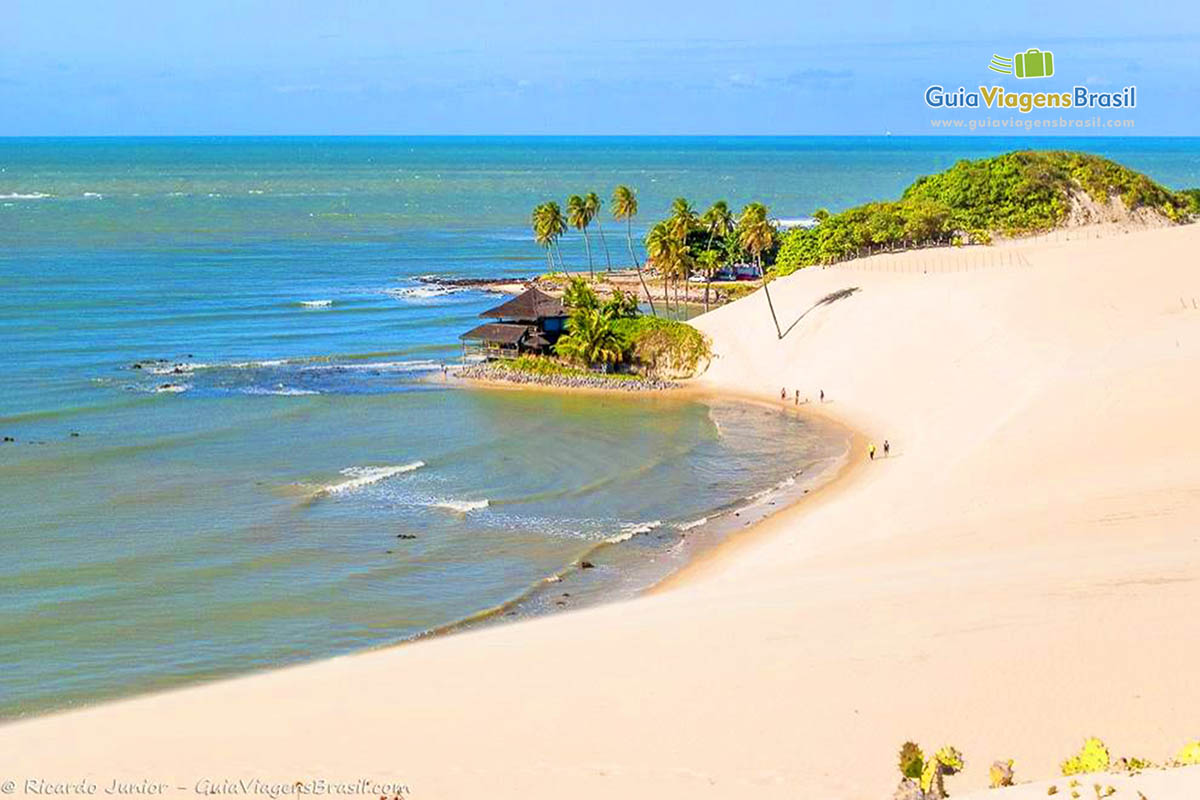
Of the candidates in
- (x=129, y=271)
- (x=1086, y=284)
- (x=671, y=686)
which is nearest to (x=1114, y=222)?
(x=1086, y=284)

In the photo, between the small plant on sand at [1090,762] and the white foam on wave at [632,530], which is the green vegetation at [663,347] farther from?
the small plant on sand at [1090,762]

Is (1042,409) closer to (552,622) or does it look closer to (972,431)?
(972,431)

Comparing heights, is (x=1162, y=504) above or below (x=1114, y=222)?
below

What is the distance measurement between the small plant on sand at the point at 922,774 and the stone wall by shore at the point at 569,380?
130ft

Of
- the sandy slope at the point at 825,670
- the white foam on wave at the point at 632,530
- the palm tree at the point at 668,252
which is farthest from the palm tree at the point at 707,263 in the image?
the white foam on wave at the point at 632,530

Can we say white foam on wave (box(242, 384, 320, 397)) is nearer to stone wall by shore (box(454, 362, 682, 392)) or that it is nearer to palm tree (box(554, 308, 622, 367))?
stone wall by shore (box(454, 362, 682, 392))

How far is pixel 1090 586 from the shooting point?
25.1 metres

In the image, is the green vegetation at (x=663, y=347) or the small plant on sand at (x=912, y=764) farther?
the green vegetation at (x=663, y=347)

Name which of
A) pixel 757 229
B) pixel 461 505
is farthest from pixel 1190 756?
pixel 757 229

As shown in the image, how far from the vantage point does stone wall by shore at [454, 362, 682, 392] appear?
56.9m

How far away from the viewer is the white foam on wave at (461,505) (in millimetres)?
38656

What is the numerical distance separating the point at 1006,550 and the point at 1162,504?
13.9ft

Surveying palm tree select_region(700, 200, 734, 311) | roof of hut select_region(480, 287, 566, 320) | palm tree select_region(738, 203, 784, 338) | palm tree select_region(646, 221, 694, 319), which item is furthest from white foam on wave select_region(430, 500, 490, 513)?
palm tree select_region(700, 200, 734, 311)

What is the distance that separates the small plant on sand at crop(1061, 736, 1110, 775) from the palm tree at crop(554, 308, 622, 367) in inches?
1663
